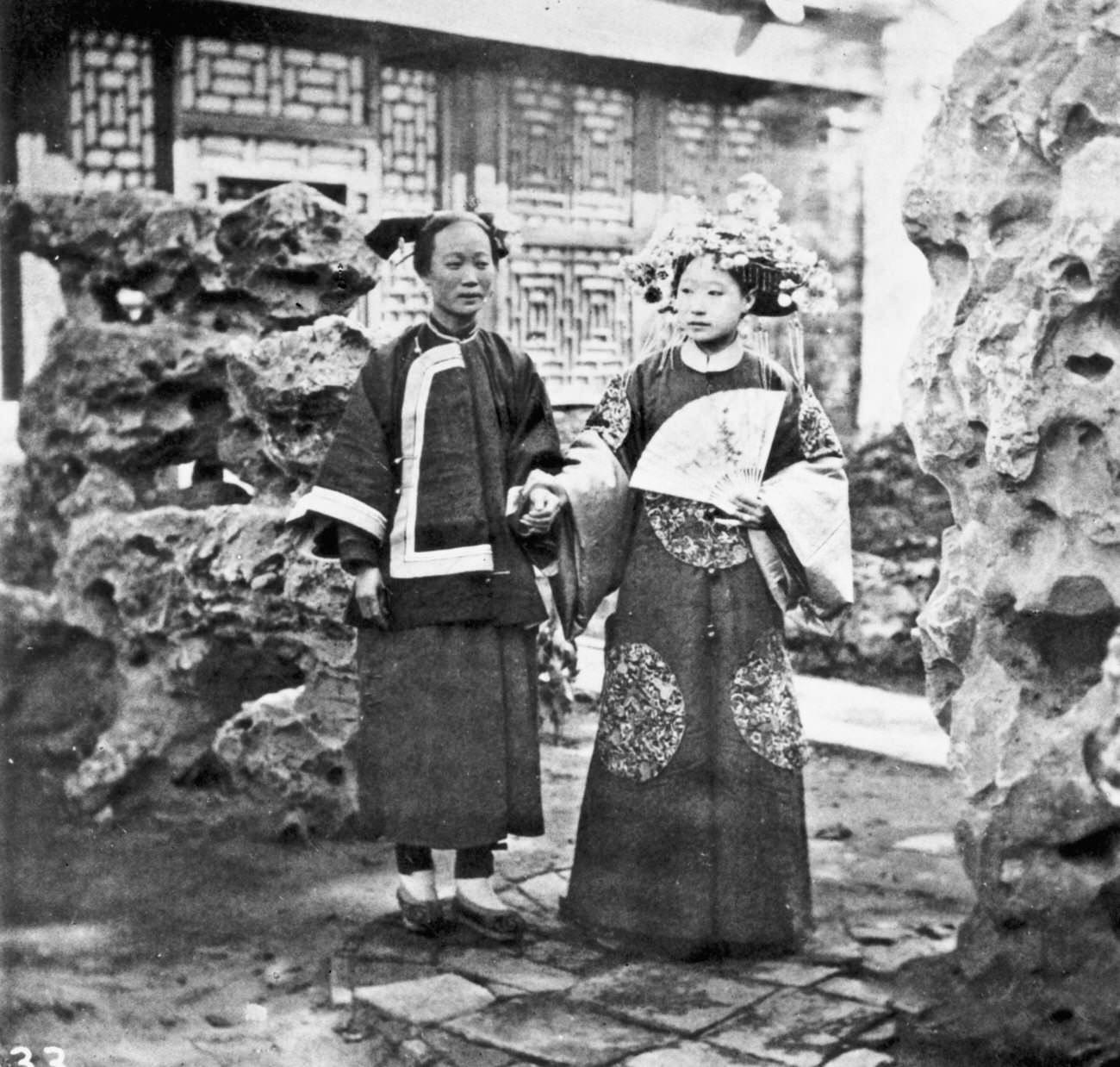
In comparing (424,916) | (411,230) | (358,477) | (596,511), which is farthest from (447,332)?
(424,916)

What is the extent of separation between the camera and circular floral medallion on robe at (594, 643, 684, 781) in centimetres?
394

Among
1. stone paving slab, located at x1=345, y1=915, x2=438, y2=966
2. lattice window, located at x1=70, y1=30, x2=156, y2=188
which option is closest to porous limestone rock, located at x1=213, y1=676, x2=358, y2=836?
stone paving slab, located at x1=345, y1=915, x2=438, y2=966

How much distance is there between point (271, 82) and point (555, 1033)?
4.48m

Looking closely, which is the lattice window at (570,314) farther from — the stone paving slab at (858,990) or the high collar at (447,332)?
the stone paving slab at (858,990)

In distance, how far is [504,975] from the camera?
378 cm

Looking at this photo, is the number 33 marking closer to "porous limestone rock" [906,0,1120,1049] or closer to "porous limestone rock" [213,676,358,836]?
"porous limestone rock" [213,676,358,836]

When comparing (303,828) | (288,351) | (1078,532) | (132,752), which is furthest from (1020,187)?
(132,752)

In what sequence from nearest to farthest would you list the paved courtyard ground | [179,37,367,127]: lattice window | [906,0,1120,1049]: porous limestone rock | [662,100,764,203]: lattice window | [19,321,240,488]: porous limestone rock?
[906,0,1120,1049]: porous limestone rock < the paved courtyard ground < [19,321,240,488]: porous limestone rock < [179,37,367,127]: lattice window < [662,100,764,203]: lattice window

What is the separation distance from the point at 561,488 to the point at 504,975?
1.25 m

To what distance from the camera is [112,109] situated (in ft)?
19.6

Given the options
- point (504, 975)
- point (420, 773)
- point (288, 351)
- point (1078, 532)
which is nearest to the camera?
point (1078, 532)

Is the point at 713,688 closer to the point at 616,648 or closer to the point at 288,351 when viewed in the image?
the point at 616,648

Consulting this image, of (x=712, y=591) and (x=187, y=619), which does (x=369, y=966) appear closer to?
(x=712, y=591)

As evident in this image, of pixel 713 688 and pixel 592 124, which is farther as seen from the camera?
pixel 592 124
